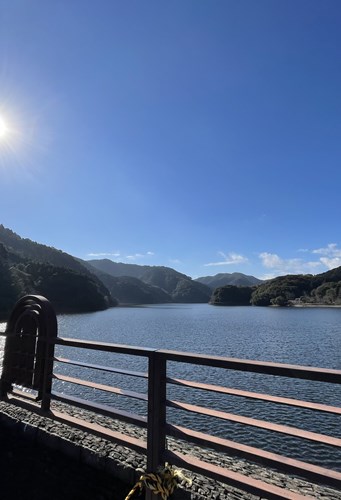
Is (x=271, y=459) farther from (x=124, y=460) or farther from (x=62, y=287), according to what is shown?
(x=62, y=287)

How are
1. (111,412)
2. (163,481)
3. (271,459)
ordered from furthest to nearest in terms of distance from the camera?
1. (111,412)
2. (163,481)
3. (271,459)

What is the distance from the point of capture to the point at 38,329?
203 inches

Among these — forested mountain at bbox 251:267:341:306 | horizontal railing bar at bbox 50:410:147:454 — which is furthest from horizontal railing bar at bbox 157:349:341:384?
forested mountain at bbox 251:267:341:306

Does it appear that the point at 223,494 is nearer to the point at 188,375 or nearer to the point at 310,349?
the point at 188,375

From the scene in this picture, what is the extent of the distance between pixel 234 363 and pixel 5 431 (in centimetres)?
385

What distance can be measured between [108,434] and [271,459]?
1902 millimetres

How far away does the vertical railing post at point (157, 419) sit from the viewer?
325cm

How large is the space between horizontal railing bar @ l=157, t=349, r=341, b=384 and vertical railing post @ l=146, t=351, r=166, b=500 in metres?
0.20

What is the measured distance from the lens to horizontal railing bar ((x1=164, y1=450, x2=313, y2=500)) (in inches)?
104

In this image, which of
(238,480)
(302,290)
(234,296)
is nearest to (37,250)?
(234,296)

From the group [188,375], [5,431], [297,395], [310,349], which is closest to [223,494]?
[5,431]

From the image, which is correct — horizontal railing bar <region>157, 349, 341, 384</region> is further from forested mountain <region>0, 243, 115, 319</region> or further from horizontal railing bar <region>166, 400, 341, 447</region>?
forested mountain <region>0, 243, 115, 319</region>

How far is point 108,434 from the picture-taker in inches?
149

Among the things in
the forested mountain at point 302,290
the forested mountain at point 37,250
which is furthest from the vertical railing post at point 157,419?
the forested mountain at point 37,250
